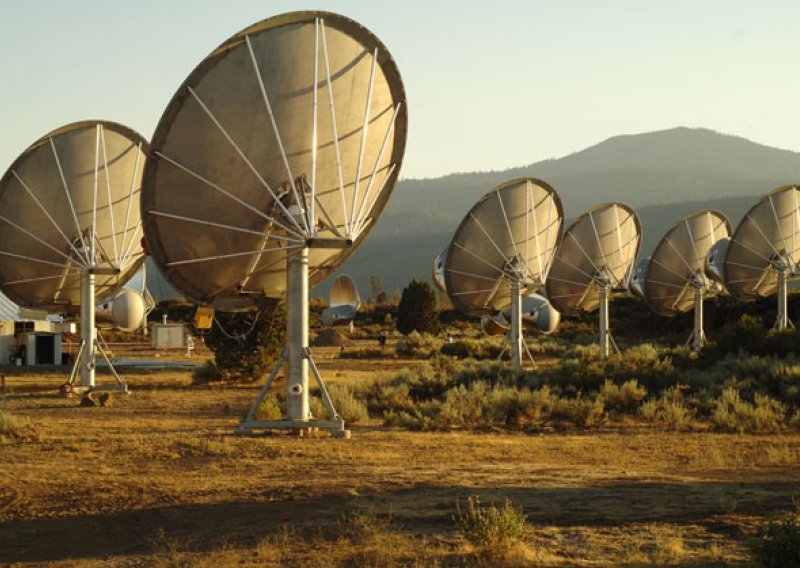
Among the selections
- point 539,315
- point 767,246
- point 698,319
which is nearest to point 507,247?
point 767,246

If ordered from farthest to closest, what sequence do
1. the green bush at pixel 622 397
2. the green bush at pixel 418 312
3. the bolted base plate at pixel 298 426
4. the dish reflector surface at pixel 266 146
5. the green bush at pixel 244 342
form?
the green bush at pixel 418 312, the green bush at pixel 244 342, the green bush at pixel 622 397, the bolted base plate at pixel 298 426, the dish reflector surface at pixel 266 146

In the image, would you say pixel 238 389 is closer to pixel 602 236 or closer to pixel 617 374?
pixel 617 374

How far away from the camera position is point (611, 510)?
1330cm

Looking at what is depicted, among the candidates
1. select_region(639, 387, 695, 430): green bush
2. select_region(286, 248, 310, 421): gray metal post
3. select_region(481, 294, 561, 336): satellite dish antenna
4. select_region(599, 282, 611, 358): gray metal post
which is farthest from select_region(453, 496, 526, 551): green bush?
select_region(481, 294, 561, 336): satellite dish antenna

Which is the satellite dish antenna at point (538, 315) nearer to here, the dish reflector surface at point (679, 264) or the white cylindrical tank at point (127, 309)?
the dish reflector surface at point (679, 264)

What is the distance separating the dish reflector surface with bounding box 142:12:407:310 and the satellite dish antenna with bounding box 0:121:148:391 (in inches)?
433

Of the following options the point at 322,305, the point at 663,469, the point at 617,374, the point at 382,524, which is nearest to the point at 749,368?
the point at 617,374

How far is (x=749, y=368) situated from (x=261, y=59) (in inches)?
614

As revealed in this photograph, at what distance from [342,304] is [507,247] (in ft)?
143

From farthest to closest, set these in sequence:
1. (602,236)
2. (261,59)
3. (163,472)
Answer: (602,236) → (261,59) → (163,472)

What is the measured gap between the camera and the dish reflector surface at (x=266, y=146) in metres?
19.8

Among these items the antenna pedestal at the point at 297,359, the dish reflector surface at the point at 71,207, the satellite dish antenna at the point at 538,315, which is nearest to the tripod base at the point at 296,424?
the antenna pedestal at the point at 297,359

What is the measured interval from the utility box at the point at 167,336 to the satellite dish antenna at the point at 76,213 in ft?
103

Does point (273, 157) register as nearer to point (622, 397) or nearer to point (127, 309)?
point (622, 397)
